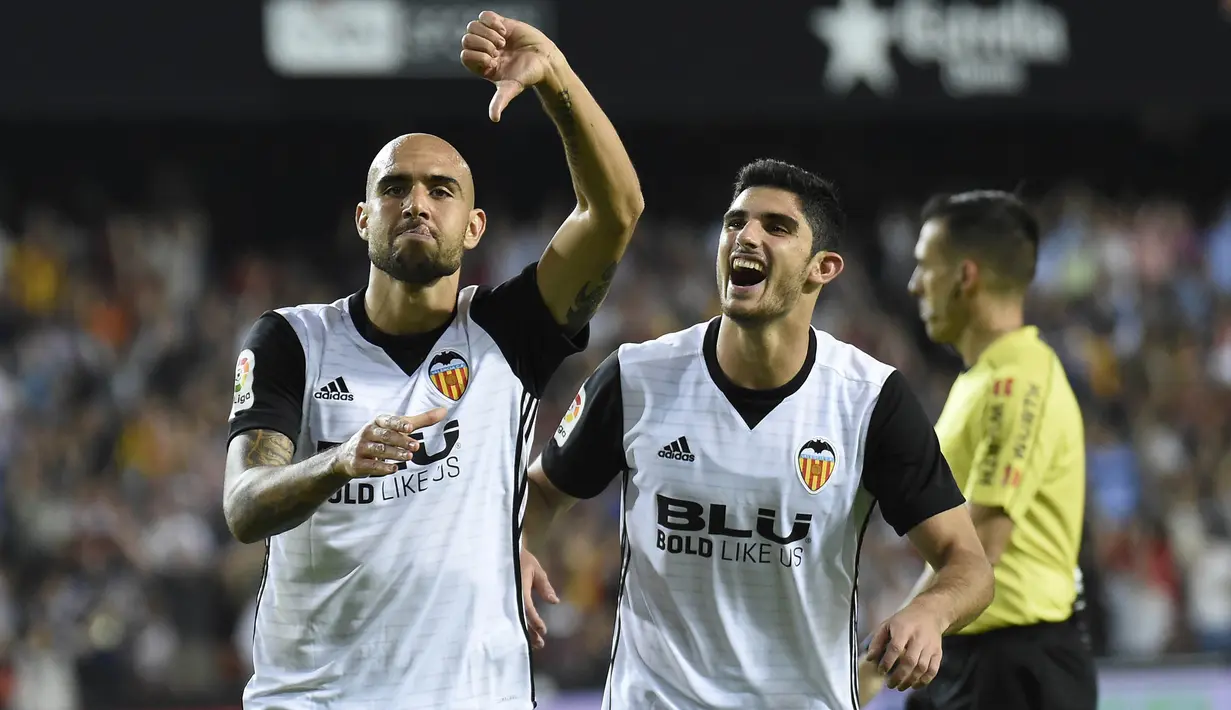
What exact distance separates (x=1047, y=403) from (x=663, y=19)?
693 cm

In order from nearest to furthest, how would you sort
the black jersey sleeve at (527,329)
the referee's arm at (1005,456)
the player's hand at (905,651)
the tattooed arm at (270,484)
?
the tattooed arm at (270,484)
the player's hand at (905,651)
the black jersey sleeve at (527,329)
the referee's arm at (1005,456)

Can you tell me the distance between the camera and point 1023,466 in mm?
5051

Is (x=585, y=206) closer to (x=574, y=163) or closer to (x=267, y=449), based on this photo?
(x=574, y=163)

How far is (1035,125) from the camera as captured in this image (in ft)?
52.4

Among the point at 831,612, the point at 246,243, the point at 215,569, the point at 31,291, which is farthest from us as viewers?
the point at 246,243

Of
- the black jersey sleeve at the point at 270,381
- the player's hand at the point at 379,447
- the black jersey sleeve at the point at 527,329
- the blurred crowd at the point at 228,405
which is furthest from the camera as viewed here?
the blurred crowd at the point at 228,405

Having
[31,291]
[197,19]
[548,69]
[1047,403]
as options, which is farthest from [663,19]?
[548,69]

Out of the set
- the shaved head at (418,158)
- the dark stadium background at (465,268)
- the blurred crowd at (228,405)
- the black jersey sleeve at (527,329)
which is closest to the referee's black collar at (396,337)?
the black jersey sleeve at (527,329)

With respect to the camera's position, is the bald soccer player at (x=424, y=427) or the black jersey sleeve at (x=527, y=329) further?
the black jersey sleeve at (x=527, y=329)

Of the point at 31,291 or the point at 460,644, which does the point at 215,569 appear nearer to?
the point at 31,291

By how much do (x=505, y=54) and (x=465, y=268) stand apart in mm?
9736

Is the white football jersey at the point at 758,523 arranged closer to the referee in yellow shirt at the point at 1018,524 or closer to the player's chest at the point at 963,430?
the referee in yellow shirt at the point at 1018,524

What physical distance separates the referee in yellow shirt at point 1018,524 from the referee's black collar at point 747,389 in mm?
971

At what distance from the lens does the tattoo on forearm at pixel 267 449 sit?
3.93 meters
